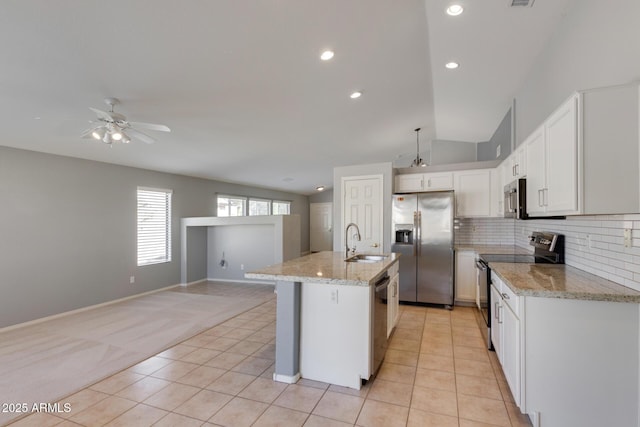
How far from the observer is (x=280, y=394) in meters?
2.31

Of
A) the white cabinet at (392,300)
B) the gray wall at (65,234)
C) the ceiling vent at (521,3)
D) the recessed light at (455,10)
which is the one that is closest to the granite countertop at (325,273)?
the white cabinet at (392,300)

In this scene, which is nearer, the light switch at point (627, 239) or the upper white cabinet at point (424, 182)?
the light switch at point (627, 239)

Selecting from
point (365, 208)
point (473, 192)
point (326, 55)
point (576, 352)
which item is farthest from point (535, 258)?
point (326, 55)

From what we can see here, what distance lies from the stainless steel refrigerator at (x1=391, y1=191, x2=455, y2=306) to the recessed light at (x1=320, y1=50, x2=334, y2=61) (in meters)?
2.33

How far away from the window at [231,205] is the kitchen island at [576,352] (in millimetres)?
6644

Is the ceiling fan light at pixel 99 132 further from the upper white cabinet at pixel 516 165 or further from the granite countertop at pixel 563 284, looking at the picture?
the upper white cabinet at pixel 516 165

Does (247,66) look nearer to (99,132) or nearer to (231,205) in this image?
(99,132)

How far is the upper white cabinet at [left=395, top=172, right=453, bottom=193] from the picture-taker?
4.86m

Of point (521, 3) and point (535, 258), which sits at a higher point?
point (521, 3)

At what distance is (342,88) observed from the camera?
3.66m

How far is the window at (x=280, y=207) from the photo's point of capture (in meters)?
9.67

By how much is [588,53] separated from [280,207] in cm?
853

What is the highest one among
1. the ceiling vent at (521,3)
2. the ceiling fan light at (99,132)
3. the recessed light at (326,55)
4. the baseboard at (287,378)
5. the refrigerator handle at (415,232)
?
the ceiling vent at (521,3)

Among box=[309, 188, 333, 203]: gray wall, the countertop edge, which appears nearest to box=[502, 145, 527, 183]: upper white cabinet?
the countertop edge
